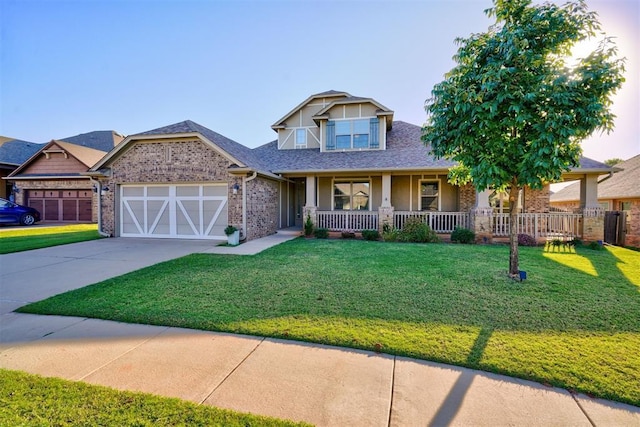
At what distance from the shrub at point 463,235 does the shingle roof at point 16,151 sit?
30746mm

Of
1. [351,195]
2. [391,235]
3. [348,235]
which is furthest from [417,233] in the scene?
[351,195]

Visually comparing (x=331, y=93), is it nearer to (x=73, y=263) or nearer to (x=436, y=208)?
(x=436, y=208)

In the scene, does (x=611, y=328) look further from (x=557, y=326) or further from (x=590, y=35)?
(x=590, y=35)

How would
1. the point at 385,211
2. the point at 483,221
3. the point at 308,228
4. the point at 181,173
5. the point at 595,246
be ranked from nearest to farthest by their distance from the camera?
1. the point at 595,246
2. the point at 483,221
3. the point at 181,173
4. the point at 385,211
5. the point at 308,228

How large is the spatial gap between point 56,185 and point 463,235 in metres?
25.7

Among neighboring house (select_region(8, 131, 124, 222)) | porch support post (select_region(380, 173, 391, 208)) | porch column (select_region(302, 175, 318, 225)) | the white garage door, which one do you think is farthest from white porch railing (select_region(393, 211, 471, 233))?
neighboring house (select_region(8, 131, 124, 222))

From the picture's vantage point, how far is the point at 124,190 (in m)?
12.8

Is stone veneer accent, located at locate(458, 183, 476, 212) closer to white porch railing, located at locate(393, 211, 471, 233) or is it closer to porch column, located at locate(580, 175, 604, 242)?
white porch railing, located at locate(393, 211, 471, 233)

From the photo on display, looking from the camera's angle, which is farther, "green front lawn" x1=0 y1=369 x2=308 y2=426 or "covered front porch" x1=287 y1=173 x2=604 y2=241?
"covered front porch" x1=287 y1=173 x2=604 y2=241

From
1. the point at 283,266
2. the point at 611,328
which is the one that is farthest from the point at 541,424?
the point at 283,266

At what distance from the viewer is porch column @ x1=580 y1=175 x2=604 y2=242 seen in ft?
36.6

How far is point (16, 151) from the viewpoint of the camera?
77.9 ft

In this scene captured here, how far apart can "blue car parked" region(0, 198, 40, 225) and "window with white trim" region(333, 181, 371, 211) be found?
19260 mm

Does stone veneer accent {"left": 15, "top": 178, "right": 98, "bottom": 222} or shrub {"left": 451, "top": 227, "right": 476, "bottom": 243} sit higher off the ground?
stone veneer accent {"left": 15, "top": 178, "right": 98, "bottom": 222}
